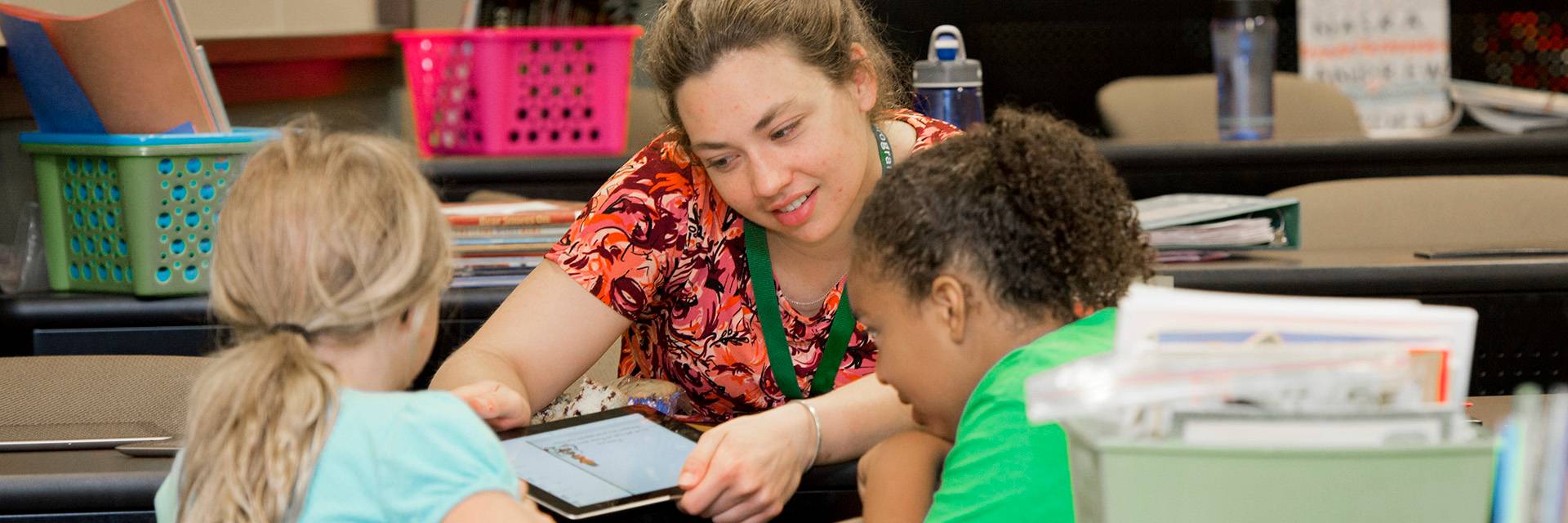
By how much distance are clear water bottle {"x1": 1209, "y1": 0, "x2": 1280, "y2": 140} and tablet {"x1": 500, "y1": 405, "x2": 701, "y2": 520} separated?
1821 mm

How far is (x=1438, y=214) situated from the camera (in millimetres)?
2234

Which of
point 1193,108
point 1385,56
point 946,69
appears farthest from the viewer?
point 1193,108

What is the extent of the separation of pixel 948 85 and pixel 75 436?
1.47 metres

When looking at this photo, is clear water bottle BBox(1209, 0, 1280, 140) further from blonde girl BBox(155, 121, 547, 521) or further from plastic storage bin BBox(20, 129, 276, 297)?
blonde girl BBox(155, 121, 547, 521)

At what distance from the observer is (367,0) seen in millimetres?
4027

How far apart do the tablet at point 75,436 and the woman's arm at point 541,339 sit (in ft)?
0.98

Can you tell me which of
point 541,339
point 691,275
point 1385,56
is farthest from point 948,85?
point 1385,56

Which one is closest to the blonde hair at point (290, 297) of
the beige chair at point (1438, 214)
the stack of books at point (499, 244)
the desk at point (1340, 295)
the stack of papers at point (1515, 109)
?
the desk at point (1340, 295)

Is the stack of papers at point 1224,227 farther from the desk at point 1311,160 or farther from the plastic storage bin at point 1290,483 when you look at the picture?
the plastic storage bin at point 1290,483

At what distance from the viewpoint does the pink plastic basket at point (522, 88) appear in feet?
9.82

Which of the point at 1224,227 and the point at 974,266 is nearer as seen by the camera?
the point at 974,266

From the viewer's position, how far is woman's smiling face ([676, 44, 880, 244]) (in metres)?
1.55

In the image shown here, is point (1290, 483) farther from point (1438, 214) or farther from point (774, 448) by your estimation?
point (1438, 214)

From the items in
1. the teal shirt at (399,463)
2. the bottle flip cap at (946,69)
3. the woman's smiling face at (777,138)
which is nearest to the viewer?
the teal shirt at (399,463)
